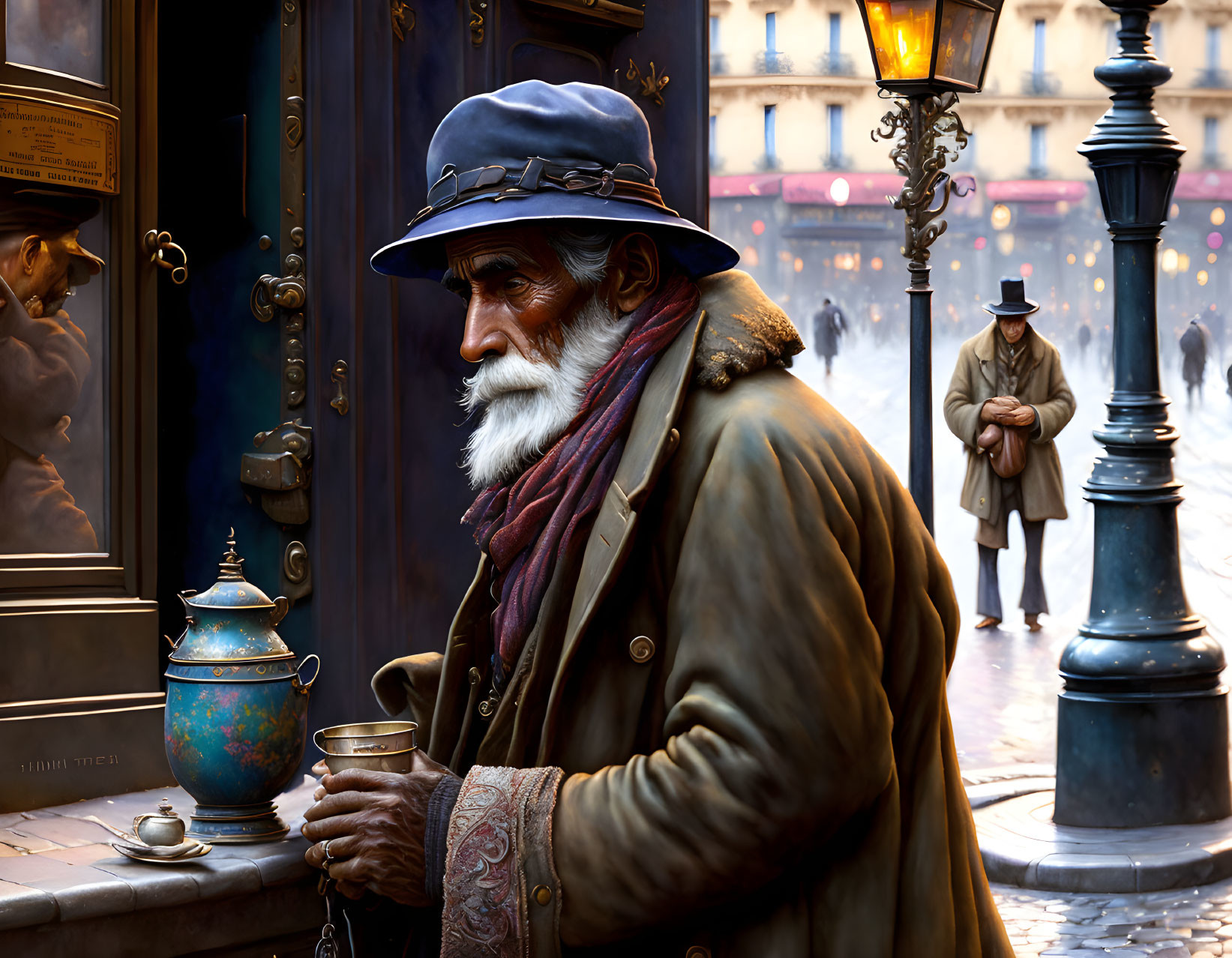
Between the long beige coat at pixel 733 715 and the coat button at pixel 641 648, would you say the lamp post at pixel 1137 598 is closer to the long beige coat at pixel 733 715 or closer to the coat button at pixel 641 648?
the long beige coat at pixel 733 715

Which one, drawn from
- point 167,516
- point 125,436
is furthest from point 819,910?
point 167,516

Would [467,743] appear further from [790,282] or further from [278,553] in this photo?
[790,282]

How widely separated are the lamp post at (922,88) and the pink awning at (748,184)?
21.1 meters

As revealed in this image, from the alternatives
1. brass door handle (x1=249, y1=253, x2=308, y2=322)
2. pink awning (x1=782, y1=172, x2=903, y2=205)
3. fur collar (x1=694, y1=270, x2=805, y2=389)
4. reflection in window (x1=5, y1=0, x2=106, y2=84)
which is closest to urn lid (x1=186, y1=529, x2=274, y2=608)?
fur collar (x1=694, y1=270, x2=805, y2=389)

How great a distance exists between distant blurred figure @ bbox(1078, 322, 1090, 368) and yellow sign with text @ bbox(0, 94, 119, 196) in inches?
987

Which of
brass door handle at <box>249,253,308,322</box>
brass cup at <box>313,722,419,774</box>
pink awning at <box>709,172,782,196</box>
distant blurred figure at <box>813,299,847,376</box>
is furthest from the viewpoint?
pink awning at <box>709,172,782,196</box>

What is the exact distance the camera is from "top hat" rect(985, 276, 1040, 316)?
478 inches

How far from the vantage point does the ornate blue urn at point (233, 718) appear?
3.06 m

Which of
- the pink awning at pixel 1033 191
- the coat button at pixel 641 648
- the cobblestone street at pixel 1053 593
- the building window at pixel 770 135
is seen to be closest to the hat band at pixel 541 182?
the coat button at pixel 641 648

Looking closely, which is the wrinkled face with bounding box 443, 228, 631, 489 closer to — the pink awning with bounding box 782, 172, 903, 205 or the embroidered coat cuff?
the embroidered coat cuff

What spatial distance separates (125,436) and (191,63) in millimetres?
1361

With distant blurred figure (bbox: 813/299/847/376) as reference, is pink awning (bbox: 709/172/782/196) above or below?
above

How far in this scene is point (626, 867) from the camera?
2164 mm

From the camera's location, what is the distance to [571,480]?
95.5 inches
